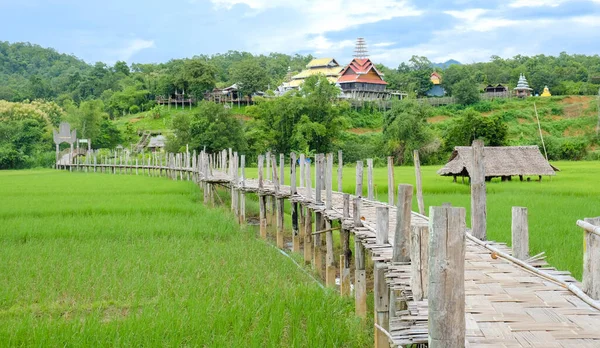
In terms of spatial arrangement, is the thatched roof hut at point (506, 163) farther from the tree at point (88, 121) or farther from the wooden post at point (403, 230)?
the tree at point (88, 121)

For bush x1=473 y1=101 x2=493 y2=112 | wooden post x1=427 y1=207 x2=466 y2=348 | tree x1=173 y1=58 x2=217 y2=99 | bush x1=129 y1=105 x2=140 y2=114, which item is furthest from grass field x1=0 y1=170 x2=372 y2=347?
bush x1=129 y1=105 x2=140 y2=114

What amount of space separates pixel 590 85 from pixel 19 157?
43916mm

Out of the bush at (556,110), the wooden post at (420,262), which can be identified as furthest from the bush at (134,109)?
the wooden post at (420,262)

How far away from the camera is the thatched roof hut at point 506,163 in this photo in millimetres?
23188

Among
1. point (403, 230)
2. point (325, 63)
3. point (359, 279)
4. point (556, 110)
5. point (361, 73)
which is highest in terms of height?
point (325, 63)

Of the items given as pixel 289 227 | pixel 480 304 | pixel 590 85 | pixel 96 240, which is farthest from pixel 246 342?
pixel 590 85

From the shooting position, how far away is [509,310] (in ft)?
15.2

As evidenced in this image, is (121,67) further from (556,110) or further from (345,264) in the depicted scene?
(345,264)

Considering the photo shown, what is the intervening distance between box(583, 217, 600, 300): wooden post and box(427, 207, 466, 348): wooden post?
1.61 metres

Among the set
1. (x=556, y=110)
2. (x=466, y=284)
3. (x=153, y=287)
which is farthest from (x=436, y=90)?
(x=466, y=284)

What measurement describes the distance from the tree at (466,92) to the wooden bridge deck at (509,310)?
1908 inches

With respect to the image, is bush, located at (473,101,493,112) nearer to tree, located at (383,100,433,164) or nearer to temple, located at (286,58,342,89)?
tree, located at (383,100,433,164)

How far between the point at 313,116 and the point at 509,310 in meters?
35.7

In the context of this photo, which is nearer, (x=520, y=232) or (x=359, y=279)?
(x=520, y=232)
